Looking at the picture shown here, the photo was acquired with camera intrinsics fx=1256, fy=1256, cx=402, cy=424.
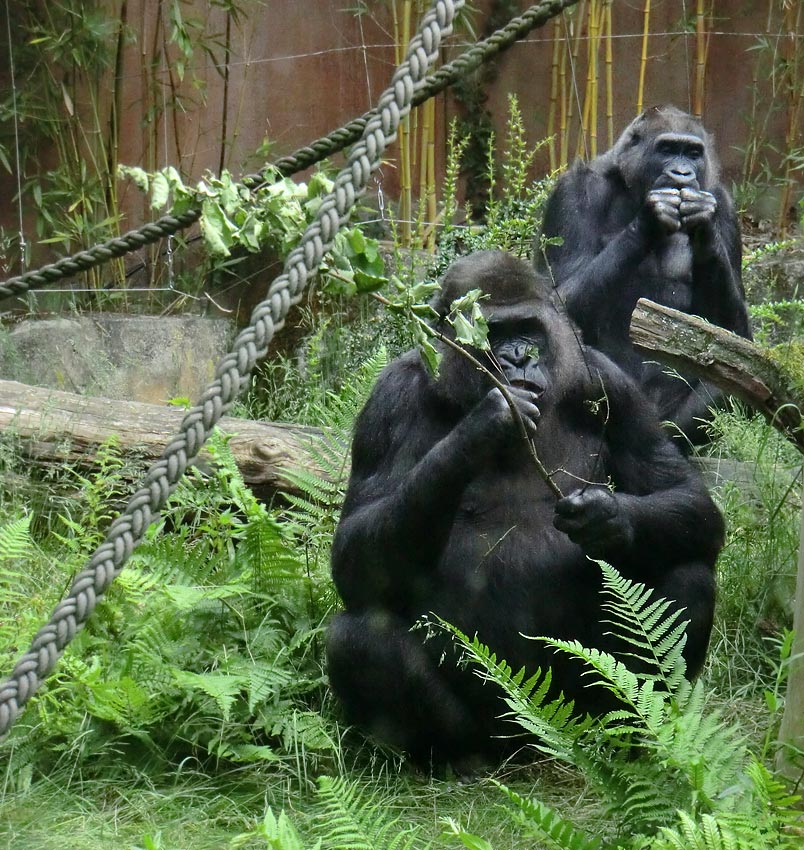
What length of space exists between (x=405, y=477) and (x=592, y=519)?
0.54 m

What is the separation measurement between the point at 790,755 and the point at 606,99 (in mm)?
7047

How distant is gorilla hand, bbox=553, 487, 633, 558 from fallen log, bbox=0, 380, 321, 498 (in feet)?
6.38

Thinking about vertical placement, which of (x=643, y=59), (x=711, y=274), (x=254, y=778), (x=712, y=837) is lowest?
(x=254, y=778)

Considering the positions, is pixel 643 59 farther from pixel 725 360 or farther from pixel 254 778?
pixel 254 778

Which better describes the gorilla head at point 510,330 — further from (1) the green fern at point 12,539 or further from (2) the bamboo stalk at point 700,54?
(2) the bamboo stalk at point 700,54

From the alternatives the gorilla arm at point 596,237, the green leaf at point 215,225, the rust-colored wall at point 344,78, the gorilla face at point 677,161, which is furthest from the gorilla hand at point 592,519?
the rust-colored wall at point 344,78

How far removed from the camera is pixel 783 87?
9.23m

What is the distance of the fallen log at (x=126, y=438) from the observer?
17.3 ft

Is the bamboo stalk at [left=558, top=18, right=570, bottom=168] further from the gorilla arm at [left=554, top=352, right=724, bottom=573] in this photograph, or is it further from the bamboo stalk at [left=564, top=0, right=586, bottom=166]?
the gorilla arm at [left=554, top=352, right=724, bottom=573]

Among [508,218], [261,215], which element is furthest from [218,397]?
[508,218]

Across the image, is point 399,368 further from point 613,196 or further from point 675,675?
point 613,196

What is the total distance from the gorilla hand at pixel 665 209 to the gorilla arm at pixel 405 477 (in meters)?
2.48

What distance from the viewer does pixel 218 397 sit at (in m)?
2.25

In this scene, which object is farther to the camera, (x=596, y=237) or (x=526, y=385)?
(x=596, y=237)
